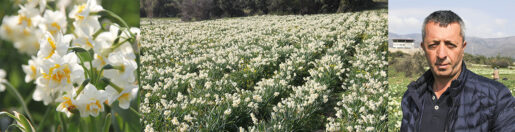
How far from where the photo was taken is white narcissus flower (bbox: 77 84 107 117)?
1.10 meters

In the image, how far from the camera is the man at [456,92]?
1.08 metres

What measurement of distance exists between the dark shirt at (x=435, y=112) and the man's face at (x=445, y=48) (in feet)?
0.29

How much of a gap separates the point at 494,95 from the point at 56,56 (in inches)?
54.9

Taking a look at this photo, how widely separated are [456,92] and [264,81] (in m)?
3.31

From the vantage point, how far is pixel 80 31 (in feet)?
3.95

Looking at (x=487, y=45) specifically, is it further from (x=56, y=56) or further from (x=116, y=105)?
(x=56, y=56)

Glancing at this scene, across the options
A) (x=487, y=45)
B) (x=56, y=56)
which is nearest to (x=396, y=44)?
(x=487, y=45)

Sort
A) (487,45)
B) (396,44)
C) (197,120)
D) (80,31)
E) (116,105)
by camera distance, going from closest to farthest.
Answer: (80,31) → (116,105) → (487,45) → (396,44) → (197,120)

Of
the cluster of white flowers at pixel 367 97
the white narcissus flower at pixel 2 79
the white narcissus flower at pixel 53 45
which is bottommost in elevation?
the cluster of white flowers at pixel 367 97

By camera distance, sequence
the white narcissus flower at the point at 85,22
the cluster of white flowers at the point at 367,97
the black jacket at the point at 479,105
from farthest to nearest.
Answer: the cluster of white flowers at the point at 367,97
the white narcissus flower at the point at 85,22
the black jacket at the point at 479,105

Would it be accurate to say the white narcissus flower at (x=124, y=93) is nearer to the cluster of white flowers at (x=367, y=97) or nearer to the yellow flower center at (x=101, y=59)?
the yellow flower center at (x=101, y=59)

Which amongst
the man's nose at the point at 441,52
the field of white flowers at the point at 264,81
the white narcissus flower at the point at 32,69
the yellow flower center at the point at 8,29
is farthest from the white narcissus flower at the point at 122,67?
the field of white flowers at the point at 264,81

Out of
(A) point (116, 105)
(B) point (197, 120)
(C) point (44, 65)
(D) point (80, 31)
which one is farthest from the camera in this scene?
(B) point (197, 120)

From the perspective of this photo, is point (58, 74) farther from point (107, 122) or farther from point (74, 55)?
point (107, 122)
